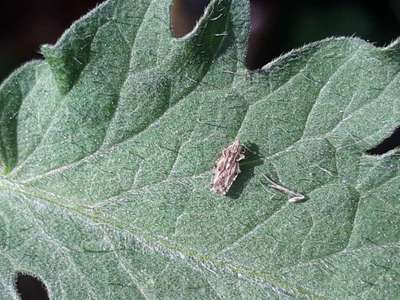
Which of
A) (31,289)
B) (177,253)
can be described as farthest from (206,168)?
(31,289)

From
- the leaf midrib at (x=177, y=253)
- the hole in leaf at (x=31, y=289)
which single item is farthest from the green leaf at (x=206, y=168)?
the hole in leaf at (x=31, y=289)

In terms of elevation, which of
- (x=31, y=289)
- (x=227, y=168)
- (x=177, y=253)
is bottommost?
(x=31, y=289)

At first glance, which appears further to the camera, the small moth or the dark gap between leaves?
the dark gap between leaves

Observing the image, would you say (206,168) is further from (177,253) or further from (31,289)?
(31,289)

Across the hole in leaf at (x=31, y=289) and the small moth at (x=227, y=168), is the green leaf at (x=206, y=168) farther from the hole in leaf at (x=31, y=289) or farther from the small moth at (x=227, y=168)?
the hole in leaf at (x=31, y=289)

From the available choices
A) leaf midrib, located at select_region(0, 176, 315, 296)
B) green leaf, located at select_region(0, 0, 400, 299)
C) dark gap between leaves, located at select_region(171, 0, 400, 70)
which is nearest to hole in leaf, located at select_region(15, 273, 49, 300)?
green leaf, located at select_region(0, 0, 400, 299)

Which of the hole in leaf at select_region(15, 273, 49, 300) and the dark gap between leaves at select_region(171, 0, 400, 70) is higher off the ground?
the dark gap between leaves at select_region(171, 0, 400, 70)

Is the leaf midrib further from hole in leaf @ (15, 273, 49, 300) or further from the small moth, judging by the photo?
hole in leaf @ (15, 273, 49, 300)
